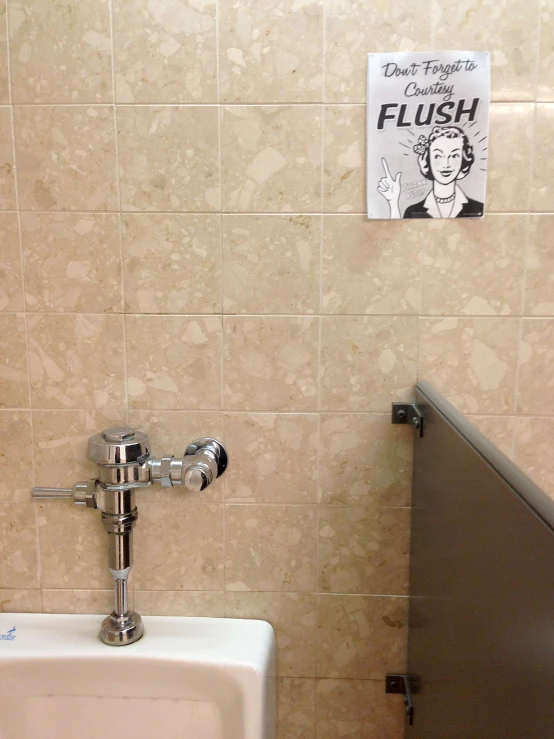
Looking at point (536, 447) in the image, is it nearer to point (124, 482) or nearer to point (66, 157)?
point (124, 482)

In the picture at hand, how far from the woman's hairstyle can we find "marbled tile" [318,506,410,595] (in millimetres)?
622

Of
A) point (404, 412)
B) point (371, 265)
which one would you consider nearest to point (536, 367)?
point (404, 412)

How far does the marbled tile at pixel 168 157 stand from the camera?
1053 mm

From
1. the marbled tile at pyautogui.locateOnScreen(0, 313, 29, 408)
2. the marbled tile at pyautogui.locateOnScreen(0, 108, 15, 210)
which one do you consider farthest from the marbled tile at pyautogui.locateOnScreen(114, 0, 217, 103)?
the marbled tile at pyautogui.locateOnScreen(0, 313, 29, 408)

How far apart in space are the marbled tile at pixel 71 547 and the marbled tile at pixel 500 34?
1.07 meters

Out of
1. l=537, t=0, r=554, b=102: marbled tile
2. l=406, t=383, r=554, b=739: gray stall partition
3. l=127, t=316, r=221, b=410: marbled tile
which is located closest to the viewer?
l=406, t=383, r=554, b=739: gray stall partition

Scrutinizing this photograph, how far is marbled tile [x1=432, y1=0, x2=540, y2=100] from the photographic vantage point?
1.00 metres

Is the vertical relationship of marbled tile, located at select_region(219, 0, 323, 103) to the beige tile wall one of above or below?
above

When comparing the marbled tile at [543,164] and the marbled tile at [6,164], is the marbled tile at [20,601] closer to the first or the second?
the marbled tile at [6,164]

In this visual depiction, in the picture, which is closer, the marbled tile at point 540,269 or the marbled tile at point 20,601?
the marbled tile at point 540,269

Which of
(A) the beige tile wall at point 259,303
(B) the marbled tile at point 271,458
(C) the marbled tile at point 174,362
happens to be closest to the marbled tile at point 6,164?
(A) the beige tile wall at point 259,303

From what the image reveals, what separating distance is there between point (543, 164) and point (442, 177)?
173 mm

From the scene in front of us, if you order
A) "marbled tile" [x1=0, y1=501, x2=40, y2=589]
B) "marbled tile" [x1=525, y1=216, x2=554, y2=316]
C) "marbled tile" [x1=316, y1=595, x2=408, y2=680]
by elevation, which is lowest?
"marbled tile" [x1=316, y1=595, x2=408, y2=680]

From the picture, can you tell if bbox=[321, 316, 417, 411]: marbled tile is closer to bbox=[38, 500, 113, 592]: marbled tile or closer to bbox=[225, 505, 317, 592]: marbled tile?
bbox=[225, 505, 317, 592]: marbled tile
